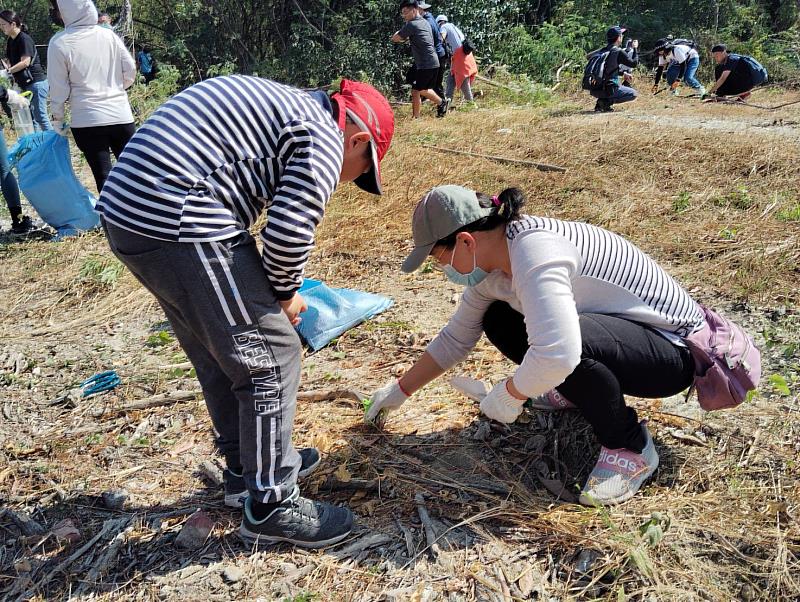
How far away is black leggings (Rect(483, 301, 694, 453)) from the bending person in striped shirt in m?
0.77

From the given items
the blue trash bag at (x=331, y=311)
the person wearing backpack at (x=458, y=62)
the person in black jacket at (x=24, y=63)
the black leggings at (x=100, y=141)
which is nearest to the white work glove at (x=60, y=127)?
the black leggings at (x=100, y=141)

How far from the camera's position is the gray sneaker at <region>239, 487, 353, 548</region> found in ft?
6.33

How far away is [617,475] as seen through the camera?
2.10 m

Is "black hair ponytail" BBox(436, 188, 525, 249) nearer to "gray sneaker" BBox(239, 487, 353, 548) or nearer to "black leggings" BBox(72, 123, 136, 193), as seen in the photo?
"gray sneaker" BBox(239, 487, 353, 548)

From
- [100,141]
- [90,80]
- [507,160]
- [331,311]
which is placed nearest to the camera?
[331,311]

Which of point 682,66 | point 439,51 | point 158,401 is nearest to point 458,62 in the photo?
point 439,51

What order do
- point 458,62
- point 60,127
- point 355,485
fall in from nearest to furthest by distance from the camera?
point 355,485 < point 60,127 < point 458,62

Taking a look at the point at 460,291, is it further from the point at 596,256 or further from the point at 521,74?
the point at 521,74

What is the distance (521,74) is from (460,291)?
9269 mm

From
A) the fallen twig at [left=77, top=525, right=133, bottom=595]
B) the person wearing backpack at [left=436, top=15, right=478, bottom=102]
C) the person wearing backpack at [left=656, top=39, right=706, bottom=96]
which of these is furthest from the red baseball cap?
the person wearing backpack at [left=656, top=39, right=706, bottom=96]

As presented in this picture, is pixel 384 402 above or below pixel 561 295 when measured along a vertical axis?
below

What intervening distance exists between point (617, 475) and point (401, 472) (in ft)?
2.27

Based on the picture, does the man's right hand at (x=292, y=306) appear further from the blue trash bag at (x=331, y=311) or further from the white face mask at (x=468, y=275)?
the blue trash bag at (x=331, y=311)

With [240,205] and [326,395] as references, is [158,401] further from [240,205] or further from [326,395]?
[240,205]
